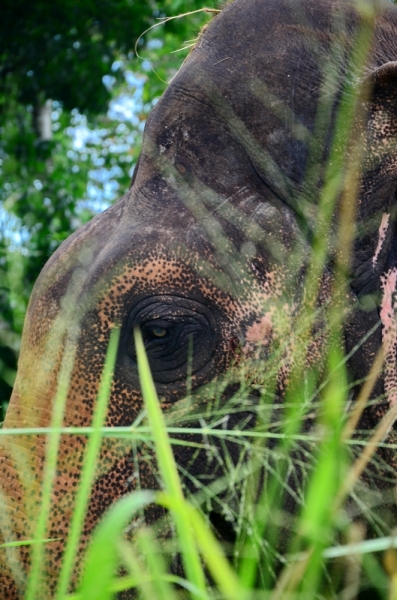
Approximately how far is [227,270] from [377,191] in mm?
405

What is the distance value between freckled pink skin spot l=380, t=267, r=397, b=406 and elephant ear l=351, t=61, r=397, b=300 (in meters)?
0.02

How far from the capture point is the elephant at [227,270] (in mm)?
2068

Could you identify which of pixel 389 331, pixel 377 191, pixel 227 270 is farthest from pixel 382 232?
pixel 227 270

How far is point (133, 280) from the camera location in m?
2.17

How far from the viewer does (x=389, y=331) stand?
7.29ft

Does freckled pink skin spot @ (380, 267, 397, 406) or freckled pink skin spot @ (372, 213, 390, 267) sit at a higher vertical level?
freckled pink skin spot @ (372, 213, 390, 267)

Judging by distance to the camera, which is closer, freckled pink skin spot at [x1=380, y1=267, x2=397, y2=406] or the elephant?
the elephant

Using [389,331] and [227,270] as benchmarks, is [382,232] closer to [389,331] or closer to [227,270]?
[389,331]

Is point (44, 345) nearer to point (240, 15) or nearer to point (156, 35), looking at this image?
point (240, 15)

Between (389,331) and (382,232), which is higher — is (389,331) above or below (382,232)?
below

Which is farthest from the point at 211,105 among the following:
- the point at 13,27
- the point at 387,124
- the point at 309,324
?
the point at 13,27

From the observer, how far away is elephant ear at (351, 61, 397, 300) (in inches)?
88.9

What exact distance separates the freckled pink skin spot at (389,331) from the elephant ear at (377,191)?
2cm

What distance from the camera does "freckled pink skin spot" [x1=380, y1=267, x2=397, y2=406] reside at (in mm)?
2188
